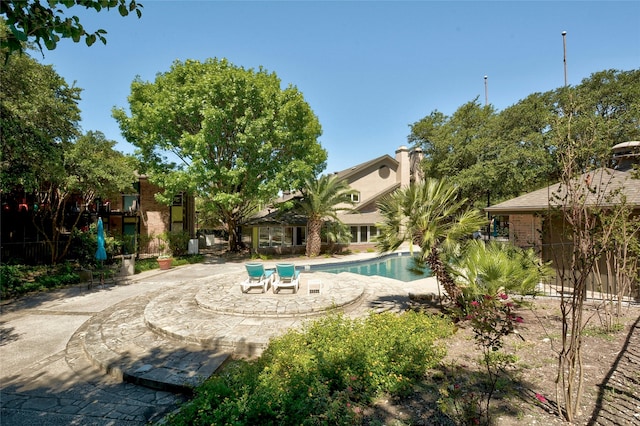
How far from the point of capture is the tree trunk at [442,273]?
8070 millimetres

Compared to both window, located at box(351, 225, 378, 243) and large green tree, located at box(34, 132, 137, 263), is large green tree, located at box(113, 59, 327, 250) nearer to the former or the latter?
large green tree, located at box(34, 132, 137, 263)

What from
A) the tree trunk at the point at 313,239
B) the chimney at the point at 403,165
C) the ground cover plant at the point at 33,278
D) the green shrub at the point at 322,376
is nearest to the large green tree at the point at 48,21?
the green shrub at the point at 322,376

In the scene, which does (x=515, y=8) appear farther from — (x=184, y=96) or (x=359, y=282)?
(x=184, y=96)

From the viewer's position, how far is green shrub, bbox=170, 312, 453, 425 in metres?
3.86

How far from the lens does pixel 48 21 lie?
119 inches

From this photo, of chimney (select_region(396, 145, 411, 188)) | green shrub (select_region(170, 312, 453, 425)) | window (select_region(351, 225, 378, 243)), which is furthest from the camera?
chimney (select_region(396, 145, 411, 188))

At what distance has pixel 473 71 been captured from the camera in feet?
45.0

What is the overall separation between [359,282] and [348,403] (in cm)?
950

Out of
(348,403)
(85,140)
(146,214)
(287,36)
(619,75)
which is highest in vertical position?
(619,75)

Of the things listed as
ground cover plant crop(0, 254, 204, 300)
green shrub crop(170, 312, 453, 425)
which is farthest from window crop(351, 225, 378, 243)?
green shrub crop(170, 312, 453, 425)

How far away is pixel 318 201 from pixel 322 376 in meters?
18.9

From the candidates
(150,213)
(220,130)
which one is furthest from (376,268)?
(150,213)

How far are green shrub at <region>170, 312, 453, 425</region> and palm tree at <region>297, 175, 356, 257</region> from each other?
1680cm

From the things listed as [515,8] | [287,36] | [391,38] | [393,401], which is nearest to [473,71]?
[515,8]
